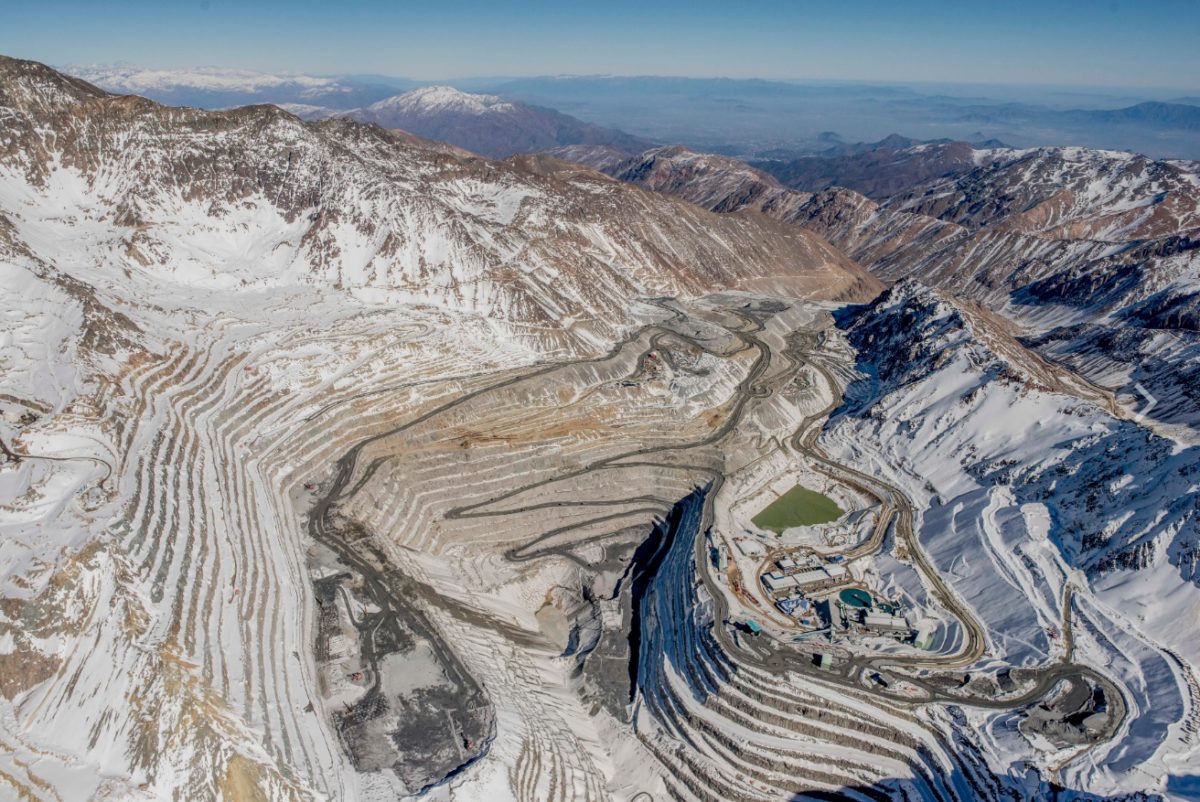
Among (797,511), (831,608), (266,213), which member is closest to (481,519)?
(797,511)

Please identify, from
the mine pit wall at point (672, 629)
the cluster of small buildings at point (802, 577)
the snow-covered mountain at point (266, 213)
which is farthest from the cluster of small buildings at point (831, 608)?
the snow-covered mountain at point (266, 213)

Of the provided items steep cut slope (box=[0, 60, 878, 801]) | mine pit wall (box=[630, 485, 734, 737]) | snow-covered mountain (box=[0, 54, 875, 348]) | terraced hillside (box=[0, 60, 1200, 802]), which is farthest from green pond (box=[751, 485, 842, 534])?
snow-covered mountain (box=[0, 54, 875, 348])

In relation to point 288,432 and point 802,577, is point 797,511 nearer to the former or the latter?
point 802,577

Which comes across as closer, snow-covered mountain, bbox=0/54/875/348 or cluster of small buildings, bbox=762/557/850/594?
cluster of small buildings, bbox=762/557/850/594

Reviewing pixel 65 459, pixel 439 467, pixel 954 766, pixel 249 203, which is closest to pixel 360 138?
pixel 249 203

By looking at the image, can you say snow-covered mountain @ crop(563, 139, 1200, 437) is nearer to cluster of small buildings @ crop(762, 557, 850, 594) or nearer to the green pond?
the green pond

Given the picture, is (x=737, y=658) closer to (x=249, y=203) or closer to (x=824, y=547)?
(x=824, y=547)

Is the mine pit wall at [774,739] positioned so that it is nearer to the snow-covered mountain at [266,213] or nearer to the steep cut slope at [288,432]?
the steep cut slope at [288,432]
